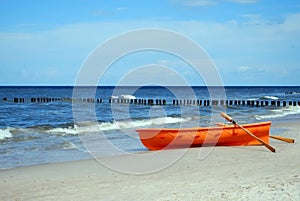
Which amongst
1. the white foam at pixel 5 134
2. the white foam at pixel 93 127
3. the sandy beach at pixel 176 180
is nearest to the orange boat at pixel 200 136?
the sandy beach at pixel 176 180

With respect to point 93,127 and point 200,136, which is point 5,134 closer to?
point 93,127

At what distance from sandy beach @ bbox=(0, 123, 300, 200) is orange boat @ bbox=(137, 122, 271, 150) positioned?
1.45 m

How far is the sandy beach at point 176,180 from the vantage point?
25.9 feet

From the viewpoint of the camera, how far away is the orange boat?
46.6 feet

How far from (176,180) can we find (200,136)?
5.17 metres

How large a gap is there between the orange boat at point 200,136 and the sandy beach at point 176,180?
1449 mm

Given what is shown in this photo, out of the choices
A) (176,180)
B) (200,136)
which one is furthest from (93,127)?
(176,180)

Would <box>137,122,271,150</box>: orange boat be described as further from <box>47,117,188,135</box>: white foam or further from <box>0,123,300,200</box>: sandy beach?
<box>47,117,188,135</box>: white foam

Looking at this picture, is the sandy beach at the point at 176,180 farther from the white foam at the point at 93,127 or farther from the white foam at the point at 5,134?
the white foam at the point at 93,127

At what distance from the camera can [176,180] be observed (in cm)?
938

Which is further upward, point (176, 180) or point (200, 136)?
point (200, 136)

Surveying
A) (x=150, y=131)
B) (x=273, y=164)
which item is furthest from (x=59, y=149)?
(x=273, y=164)

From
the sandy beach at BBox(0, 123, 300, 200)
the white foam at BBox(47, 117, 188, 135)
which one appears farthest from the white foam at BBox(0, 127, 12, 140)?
the sandy beach at BBox(0, 123, 300, 200)

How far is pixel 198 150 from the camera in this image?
14023 millimetres
